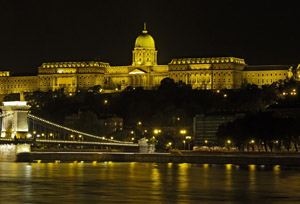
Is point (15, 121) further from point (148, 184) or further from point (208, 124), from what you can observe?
point (208, 124)

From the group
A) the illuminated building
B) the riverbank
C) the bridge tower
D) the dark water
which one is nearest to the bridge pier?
the riverbank

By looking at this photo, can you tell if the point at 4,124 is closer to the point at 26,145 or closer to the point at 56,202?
the point at 26,145

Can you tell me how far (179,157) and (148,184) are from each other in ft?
90.9

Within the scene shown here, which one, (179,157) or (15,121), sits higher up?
(15,121)

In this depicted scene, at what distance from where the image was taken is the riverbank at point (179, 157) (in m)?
85.5

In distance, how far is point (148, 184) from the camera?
6384 cm

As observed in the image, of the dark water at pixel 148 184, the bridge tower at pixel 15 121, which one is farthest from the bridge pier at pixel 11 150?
the dark water at pixel 148 184

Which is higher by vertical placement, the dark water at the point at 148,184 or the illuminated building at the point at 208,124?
the illuminated building at the point at 208,124

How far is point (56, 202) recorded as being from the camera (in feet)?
171

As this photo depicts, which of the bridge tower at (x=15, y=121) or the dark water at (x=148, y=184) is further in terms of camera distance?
the bridge tower at (x=15, y=121)

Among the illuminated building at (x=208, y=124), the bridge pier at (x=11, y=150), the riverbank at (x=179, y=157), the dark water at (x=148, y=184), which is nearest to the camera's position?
the dark water at (x=148, y=184)

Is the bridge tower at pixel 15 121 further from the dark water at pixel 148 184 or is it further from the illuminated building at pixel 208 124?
the illuminated building at pixel 208 124

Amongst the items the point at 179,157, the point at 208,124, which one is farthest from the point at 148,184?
the point at 208,124

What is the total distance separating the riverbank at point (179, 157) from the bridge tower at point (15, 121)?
1904 millimetres
